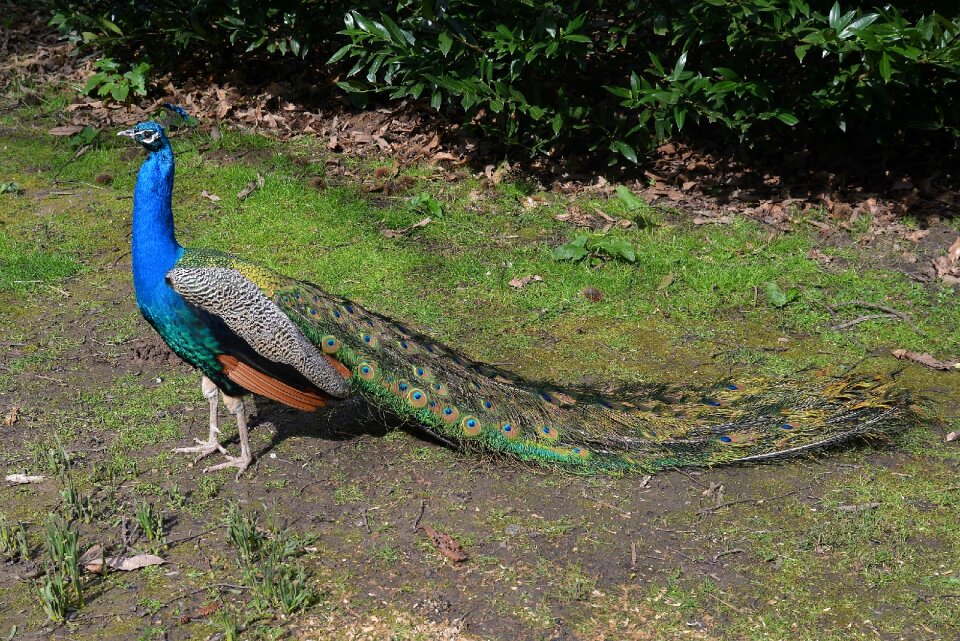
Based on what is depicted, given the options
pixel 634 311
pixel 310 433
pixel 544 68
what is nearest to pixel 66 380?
pixel 310 433

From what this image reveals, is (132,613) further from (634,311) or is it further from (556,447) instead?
(634,311)

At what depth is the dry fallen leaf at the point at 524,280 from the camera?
645 centimetres

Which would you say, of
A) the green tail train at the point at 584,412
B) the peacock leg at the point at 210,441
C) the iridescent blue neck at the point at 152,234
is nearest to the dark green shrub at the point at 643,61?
the green tail train at the point at 584,412

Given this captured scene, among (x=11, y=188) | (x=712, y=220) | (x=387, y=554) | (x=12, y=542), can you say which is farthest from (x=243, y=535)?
(x=11, y=188)

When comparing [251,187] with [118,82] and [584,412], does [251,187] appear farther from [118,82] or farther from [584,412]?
[584,412]

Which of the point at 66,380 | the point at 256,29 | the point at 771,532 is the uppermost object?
the point at 256,29

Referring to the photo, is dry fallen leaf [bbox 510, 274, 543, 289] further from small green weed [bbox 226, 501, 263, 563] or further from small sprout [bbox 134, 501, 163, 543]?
small sprout [bbox 134, 501, 163, 543]

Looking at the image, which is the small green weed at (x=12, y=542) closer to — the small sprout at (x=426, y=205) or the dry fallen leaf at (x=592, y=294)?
the dry fallen leaf at (x=592, y=294)

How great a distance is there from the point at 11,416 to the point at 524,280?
3092mm

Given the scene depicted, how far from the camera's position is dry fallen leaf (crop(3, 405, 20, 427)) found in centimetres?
491

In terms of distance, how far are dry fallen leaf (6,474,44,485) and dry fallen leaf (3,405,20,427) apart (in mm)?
514

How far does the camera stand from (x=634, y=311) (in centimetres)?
616

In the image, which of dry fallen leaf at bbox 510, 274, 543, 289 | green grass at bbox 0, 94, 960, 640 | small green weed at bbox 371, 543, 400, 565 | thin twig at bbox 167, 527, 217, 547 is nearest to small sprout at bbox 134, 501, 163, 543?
thin twig at bbox 167, 527, 217, 547

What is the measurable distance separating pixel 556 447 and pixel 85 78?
686 centimetres
